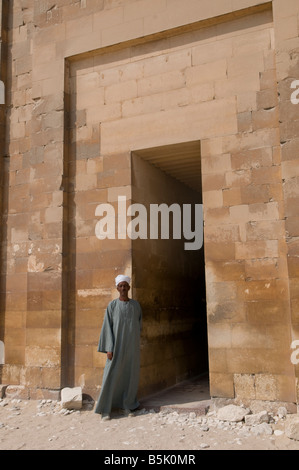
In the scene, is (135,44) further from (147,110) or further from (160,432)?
(160,432)

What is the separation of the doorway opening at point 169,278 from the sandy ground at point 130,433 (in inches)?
39.9

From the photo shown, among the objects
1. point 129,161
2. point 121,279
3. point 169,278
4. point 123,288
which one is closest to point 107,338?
point 123,288

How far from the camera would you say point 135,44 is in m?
6.83

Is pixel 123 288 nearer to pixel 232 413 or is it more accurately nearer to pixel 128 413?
pixel 128 413

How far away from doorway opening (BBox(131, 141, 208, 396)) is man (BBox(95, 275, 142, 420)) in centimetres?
56

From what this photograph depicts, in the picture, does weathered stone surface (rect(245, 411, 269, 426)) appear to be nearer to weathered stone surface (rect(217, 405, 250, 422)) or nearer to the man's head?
weathered stone surface (rect(217, 405, 250, 422))

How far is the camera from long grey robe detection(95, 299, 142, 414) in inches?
225

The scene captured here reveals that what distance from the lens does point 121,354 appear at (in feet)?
18.9

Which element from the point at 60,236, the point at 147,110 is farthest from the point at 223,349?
the point at 147,110

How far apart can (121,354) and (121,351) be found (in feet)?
0.12

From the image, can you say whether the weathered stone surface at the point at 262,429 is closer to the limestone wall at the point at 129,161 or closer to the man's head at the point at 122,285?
the limestone wall at the point at 129,161

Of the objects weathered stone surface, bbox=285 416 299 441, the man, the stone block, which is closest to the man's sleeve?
the man

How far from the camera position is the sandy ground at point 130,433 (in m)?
4.60

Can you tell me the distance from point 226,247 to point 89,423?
9.10 ft
